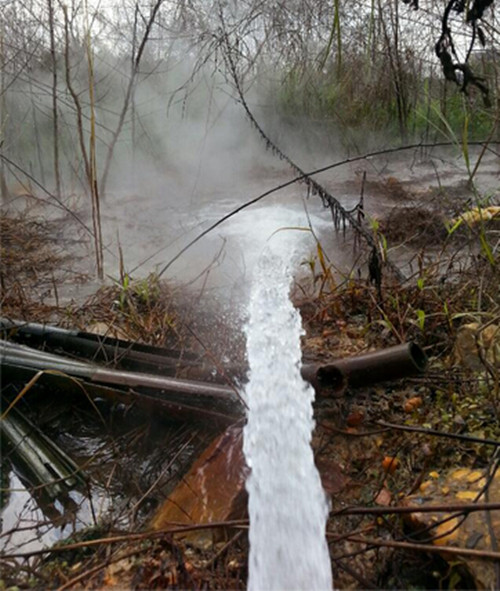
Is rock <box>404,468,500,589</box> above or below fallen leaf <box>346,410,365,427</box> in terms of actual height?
below

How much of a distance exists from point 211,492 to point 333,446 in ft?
1.43

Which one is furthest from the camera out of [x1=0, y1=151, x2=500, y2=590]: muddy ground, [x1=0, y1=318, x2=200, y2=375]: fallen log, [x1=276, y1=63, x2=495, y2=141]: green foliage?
[x1=276, y1=63, x2=495, y2=141]: green foliage

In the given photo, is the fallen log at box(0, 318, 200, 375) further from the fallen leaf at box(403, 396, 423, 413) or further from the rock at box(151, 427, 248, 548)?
the fallen leaf at box(403, 396, 423, 413)

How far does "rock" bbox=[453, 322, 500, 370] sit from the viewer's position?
178cm

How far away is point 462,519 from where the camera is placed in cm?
124

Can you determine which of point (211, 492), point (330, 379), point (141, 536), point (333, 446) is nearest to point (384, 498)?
point (333, 446)

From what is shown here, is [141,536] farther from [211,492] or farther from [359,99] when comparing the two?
[359,99]

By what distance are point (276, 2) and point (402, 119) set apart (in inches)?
74.3

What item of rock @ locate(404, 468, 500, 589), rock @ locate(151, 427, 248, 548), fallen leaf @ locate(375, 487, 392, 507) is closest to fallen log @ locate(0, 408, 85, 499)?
rock @ locate(151, 427, 248, 548)

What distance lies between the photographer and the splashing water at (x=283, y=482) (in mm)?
1330

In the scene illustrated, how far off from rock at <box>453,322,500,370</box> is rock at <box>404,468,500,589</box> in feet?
1.59

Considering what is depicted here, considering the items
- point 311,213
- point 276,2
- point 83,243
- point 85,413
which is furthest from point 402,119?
point 85,413

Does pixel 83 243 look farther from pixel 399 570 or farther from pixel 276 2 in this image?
pixel 399 570

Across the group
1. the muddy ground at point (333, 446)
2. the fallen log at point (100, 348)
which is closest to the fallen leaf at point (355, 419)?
the muddy ground at point (333, 446)
